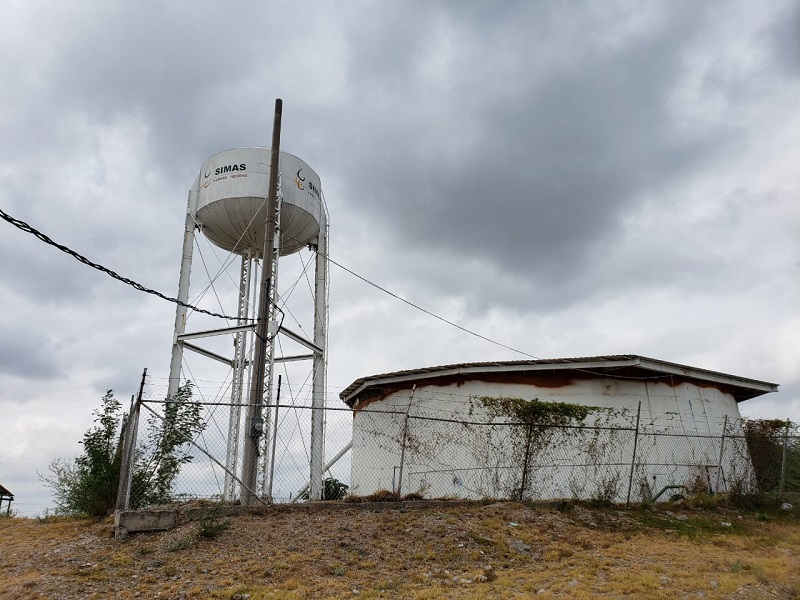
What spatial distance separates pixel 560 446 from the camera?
538 inches

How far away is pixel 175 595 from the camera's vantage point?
23.4 feet

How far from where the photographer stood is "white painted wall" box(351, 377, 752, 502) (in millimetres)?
13469

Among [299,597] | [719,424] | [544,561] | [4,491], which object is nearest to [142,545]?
[299,597]

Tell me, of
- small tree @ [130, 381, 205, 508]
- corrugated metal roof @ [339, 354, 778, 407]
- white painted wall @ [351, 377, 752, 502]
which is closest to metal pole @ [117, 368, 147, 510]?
small tree @ [130, 381, 205, 508]

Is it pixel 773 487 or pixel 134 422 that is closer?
pixel 134 422

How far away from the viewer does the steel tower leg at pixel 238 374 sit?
14.0 meters

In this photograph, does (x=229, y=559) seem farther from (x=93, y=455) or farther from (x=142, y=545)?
(x=93, y=455)

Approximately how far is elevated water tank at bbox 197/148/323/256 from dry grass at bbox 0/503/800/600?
8.12 m

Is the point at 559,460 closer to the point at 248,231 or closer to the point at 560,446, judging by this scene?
the point at 560,446

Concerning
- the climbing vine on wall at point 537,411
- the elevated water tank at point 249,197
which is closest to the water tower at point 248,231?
the elevated water tank at point 249,197

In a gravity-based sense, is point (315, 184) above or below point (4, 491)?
above

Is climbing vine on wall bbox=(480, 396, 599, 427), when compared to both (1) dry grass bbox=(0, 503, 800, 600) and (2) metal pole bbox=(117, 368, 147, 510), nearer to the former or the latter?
(1) dry grass bbox=(0, 503, 800, 600)

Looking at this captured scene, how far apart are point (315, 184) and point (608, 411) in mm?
9674

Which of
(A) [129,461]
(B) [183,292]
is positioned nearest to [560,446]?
(A) [129,461]
